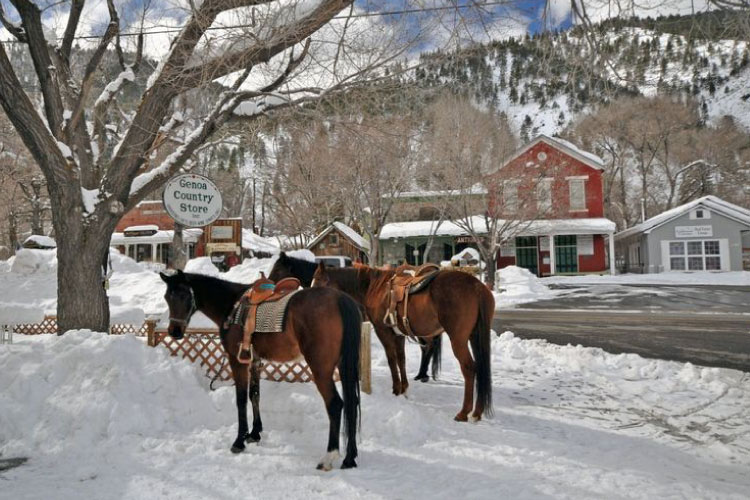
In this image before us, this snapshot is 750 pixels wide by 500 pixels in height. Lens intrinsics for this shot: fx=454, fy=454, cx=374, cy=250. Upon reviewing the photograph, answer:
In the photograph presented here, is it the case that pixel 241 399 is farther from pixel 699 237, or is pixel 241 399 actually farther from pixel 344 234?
pixel 699 237

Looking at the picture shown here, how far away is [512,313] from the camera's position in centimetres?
1452

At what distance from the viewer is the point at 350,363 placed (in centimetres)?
406

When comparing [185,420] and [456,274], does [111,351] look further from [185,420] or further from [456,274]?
[456,274]

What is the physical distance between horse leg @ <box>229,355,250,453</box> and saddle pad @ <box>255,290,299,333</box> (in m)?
0.45

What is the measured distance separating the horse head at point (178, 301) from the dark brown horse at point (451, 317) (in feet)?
4.06

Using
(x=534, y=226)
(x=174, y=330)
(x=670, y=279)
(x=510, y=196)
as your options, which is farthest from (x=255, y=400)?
(x=670, y=279)

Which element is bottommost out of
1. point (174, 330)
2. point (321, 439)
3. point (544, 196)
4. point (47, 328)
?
point (321, 439)

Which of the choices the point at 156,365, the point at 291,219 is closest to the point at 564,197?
the point at 291,219

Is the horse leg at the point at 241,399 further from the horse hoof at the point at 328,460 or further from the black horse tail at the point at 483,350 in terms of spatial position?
the black horse tail at the point at 483,350

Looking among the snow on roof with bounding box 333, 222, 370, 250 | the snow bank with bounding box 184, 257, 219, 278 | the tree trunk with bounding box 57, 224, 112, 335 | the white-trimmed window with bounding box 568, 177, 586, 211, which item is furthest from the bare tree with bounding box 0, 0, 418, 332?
the white-trimmed window with bounding box 568, 177, 586, 211

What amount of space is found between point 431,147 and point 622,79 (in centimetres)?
1411

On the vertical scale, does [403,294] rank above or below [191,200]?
below

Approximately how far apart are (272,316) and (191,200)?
364 cm

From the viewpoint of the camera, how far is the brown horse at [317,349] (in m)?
3.97
